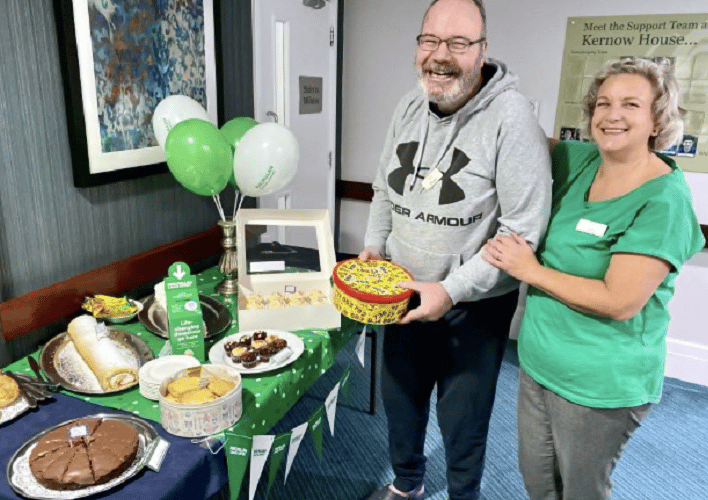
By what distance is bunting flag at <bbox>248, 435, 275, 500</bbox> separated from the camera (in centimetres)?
126

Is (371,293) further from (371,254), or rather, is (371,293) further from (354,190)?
(354,190)

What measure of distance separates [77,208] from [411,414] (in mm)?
1326

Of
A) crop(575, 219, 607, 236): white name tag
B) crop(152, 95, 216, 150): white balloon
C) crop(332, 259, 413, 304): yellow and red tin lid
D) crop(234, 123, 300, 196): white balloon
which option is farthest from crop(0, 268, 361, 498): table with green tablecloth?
crop(575, 219, 607, 236): white name tag

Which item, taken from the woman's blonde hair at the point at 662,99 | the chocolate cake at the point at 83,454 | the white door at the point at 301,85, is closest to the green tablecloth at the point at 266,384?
the chocolate cake at the point at 83,454

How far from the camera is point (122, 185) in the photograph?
1.95 meters

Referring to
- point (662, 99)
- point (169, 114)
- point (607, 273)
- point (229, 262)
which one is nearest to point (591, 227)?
point (607, 273)

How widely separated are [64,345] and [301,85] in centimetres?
225

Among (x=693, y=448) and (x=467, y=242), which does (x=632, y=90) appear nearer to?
(x=467, y=242)

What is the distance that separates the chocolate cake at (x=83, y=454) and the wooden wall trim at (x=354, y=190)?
2978 millimetres

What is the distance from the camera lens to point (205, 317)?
70.7 inches

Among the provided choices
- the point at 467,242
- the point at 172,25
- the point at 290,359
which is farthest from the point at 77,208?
the point at 467,242

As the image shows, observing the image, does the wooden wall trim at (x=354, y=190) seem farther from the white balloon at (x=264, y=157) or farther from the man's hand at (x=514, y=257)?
the man's hand at (x=514, y=257)

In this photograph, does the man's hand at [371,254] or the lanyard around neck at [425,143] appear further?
the man's hand at [371,254]

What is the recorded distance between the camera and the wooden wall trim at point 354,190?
157 inches
